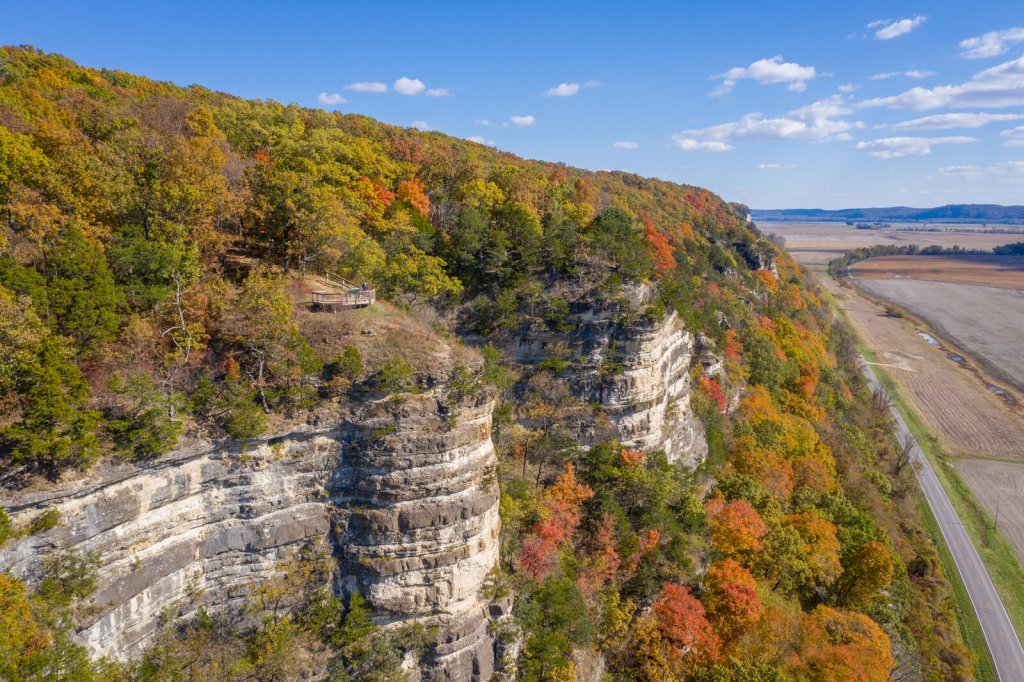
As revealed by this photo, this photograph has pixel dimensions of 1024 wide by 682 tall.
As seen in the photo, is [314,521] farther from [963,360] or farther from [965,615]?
[963,360]

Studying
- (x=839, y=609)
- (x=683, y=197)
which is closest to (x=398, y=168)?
(x=839, y=609)

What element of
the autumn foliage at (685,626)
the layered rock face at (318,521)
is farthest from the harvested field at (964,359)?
the layered rock face at (318,521)

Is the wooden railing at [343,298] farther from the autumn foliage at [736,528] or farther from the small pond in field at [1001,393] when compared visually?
the small pond in field at [1001,393]

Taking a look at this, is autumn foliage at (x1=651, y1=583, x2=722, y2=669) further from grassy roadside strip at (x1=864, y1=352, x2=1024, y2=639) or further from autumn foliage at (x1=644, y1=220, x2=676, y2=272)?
grassy roadside strip at (x1=864, y1=352, x2=1024, y2=639)

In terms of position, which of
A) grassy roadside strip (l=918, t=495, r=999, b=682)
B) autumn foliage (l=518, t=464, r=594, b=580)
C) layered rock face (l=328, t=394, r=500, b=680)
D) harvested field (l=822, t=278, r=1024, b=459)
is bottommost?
grassy roadside strip (l=918, t=495, r=999, b=682)

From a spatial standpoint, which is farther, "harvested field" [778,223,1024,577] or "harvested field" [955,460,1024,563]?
"harvested field" [778,223,1024,577]

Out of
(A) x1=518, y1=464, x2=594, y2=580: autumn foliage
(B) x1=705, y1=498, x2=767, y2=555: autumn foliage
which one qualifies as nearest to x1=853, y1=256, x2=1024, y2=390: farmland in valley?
(B) x1=705, y1=498, x2=767, y2=555: autumn foliage
